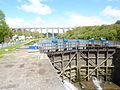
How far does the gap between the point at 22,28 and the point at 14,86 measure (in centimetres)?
15129

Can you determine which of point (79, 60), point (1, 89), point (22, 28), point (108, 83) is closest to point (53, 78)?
point (1, 89)

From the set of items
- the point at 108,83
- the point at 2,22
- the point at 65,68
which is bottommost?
the point at 108,83

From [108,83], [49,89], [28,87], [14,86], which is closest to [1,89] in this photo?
[14,86]

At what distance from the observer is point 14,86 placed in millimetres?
5008

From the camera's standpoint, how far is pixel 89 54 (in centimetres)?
1711

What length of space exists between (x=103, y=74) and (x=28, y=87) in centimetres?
1540

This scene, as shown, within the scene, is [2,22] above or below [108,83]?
above

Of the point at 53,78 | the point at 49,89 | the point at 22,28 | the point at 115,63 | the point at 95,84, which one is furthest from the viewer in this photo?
the point at 22,28

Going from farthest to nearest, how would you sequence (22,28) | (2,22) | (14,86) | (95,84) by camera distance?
1. (22,28)
2. (2,22)
3. (95,84)
4. (14,86)

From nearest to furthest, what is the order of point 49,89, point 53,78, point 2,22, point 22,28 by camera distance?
point 49,89
point 53,78
point 2,22
point 22,28

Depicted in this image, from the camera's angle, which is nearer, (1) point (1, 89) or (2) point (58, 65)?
(1) point (1, 89)

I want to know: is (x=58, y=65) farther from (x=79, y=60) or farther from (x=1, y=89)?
(x=1, y=89)

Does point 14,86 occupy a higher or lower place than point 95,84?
higher

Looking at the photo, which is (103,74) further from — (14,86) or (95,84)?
(14,86)
